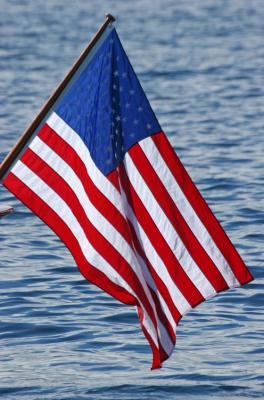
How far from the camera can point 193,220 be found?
10.8 m

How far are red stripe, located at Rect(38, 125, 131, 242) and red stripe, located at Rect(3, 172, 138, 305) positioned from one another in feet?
1.04

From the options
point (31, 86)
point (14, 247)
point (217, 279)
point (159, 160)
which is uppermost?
point (159, 160)

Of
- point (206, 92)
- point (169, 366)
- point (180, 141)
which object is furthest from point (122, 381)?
point (206, 92)

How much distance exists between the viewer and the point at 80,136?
1091 cm

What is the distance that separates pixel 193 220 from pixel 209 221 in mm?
120

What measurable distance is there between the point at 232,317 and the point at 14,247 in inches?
178

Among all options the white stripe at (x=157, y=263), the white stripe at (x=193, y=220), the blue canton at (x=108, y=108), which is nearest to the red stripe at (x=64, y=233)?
the white stripe at (x=157, y=263)

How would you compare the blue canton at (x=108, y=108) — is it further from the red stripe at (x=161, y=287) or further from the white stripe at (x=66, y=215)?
the red stripe at (x=161, y=287)

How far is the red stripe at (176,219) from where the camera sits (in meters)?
10.7

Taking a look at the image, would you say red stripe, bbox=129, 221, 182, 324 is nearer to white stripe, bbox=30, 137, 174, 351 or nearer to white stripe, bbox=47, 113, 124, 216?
white stripe, bbox=30, 137, 174, 351

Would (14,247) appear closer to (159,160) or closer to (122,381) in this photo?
(122,381)

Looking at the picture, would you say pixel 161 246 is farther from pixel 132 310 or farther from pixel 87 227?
pixel 132 310

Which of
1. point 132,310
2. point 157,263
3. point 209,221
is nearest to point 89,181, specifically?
point 157,263

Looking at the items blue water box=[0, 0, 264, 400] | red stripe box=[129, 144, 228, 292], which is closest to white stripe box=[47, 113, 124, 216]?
red stripe box=[129, 144, 228, 292]
